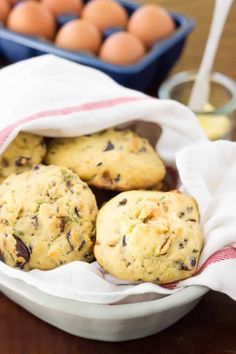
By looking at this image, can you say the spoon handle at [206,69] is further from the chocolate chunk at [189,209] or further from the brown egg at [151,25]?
the chocolate chunk at [189,209]

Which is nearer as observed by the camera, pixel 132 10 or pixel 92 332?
pixel 92 332

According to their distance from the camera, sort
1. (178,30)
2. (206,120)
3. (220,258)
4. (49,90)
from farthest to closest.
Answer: (178,30)
(206,120)
(49,90)
(220,258)

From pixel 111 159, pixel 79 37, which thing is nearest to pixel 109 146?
pixel 111 159

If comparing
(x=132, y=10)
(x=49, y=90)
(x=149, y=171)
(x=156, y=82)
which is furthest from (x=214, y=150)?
(x=132, y=10)

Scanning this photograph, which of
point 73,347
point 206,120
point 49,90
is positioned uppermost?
point 49,90

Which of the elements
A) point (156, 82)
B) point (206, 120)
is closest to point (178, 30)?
point (156, 82)

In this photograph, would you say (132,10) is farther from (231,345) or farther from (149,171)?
(231,345)

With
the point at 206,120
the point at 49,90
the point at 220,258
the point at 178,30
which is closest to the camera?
the point at 220,258

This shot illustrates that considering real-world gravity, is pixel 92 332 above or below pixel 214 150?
below
